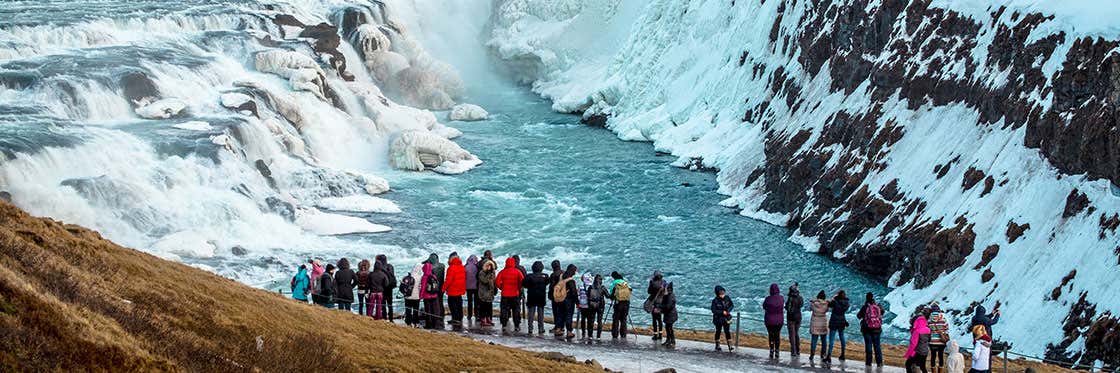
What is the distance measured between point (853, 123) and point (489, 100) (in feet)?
175

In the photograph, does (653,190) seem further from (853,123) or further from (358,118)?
(358,118)

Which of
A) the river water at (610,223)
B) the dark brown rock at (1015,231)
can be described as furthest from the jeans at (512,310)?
the dark brown rock at (1015,231)

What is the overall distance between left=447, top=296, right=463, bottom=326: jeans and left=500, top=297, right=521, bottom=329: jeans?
1138mm

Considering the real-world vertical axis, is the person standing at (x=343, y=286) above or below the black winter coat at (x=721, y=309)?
above

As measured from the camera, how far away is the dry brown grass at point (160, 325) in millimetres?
15625

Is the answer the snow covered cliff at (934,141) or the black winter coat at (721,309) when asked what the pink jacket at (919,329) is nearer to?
the black winter coat at (721,309)

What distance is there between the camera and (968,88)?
184 ft

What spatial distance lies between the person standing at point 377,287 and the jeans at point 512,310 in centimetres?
309

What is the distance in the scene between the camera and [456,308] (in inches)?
1282

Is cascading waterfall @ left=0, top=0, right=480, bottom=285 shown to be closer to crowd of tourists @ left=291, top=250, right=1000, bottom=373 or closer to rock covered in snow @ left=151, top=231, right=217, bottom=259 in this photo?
rock covered in snow @ left=151, top=231, right=217, bottom=259

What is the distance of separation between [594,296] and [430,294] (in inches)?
159

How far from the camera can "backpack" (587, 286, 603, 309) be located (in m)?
32.1

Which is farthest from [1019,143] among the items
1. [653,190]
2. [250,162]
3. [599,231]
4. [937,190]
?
[250,162]

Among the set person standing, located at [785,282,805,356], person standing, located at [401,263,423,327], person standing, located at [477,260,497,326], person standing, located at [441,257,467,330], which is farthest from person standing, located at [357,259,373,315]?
person standing, located at [785,282,805,356]
